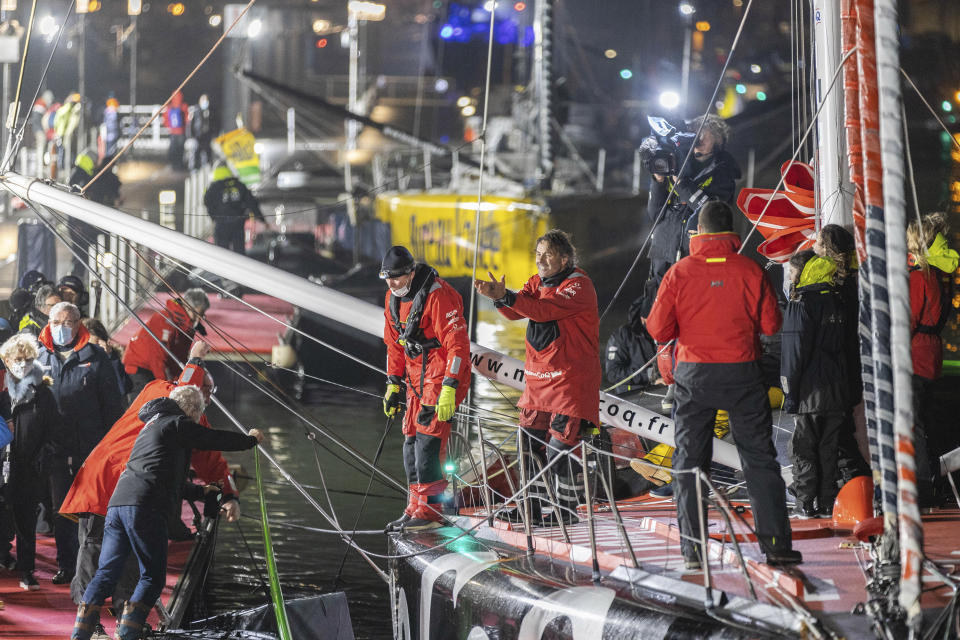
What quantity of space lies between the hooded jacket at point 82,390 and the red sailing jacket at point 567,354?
10.00ft

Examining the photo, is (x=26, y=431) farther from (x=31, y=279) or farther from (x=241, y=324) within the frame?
(x=241, y=324)

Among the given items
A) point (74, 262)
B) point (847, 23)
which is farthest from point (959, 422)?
point (74, 262)

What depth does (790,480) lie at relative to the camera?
6.90 metres

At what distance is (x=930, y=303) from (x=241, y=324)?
11330 millimetres

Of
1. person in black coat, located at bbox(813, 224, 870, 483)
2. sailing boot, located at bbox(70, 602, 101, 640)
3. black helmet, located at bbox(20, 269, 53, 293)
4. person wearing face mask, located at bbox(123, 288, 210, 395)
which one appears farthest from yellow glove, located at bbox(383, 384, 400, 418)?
black helmet, located at bbox(20, 269, 53, 293)

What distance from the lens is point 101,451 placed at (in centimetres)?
668

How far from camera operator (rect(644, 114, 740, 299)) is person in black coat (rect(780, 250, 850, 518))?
1378 mm

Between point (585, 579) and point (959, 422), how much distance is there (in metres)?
3.41

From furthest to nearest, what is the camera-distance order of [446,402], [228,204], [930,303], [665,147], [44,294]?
[228,204]
[44,294]
[665,147]
[446,402]
[930,303]

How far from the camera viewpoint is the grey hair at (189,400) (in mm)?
6410

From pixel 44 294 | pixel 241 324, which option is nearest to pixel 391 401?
pixel 44 294


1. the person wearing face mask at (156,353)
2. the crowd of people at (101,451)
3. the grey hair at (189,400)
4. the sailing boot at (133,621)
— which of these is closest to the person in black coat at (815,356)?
the crowd of people at (101,451)

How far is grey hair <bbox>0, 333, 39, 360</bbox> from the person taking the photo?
24.0 feet

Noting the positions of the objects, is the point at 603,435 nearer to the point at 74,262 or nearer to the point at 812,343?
the point at 812,343
